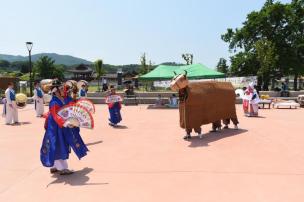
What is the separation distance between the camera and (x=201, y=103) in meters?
9.02

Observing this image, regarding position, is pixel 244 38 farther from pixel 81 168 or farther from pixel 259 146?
pixel 81 168

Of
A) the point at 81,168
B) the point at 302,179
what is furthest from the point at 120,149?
the point at 302,179

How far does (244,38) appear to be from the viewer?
36.9 meters

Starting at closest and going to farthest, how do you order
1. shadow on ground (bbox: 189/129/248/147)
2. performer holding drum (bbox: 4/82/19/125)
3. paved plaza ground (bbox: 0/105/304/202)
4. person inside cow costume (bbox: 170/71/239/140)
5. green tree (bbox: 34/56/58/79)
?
1. paved plaza ground (bbox: 0/105/304/202)
2. shadow on ground (bbox: 189/129/248/147)
3. person inside cow costume (bbox: 170/71/239/140)
4. performer holding drum (bbox: 4/82/19/125)
5. green tree (bbox: 34/56/58/79)

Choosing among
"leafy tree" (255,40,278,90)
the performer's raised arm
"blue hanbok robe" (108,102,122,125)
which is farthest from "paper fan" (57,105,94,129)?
"leafy tree" (255,40,278,90)

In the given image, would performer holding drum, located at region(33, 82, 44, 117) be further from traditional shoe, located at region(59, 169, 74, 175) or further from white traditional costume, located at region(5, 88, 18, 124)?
traditional shoe, located at region(59, 169, 74, 175)

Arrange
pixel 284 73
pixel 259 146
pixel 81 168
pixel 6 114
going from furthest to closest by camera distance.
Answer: pixel 284 73 → pixel 6 114 → pixel 259 146 → pixel 81 168

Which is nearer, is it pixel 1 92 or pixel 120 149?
pixel 120 149

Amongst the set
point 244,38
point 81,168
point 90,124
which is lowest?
point 81,168

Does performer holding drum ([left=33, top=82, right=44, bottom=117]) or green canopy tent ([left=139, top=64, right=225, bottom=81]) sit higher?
green canopy tent ([left=139, top=64, right=225, bottom=81])

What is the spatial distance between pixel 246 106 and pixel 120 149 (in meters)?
8.05

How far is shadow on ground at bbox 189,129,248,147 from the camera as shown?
843cm

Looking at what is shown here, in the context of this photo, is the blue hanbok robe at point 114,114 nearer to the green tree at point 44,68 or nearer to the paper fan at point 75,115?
the paper fan at point 75,115

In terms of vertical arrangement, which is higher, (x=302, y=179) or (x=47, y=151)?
(x=47, y=151)
